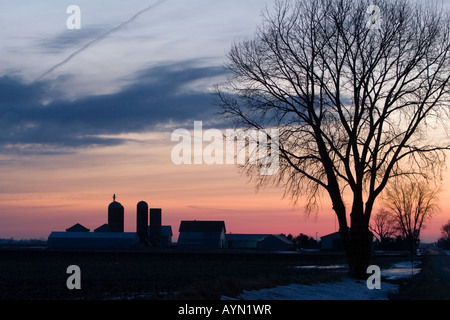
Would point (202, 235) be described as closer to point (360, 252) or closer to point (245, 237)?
point (245, 237)

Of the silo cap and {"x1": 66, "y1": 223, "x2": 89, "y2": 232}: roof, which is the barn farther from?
{"x1": 66, "y1": 223, "x2": 89, "y2": 232}: roof

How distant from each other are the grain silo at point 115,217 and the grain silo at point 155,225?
685 cm

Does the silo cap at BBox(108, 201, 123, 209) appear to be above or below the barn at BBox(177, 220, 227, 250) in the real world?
above

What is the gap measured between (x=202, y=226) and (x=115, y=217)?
2430 cm

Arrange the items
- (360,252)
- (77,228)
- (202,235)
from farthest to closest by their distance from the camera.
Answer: (77,228) → (202,235) → (360,252)

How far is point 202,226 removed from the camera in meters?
147

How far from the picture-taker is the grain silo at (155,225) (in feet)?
439

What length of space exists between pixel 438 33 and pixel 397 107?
4.04 meters

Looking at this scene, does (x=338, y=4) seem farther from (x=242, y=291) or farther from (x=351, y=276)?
(x=242, y=291)

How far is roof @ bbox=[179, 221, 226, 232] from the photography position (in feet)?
478

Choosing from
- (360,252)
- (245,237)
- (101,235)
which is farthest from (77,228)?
(360,252)

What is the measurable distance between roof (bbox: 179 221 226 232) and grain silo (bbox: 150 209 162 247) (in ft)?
37.3

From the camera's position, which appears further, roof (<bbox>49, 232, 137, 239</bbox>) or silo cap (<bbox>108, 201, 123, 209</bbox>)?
silo cap (<bbox>108, 201, 123, 209</bbox>)

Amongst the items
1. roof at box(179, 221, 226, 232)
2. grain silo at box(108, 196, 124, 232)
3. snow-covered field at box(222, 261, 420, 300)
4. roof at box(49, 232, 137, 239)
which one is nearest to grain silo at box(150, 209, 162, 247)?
grain silo at box(108, 196, 124, 232)
